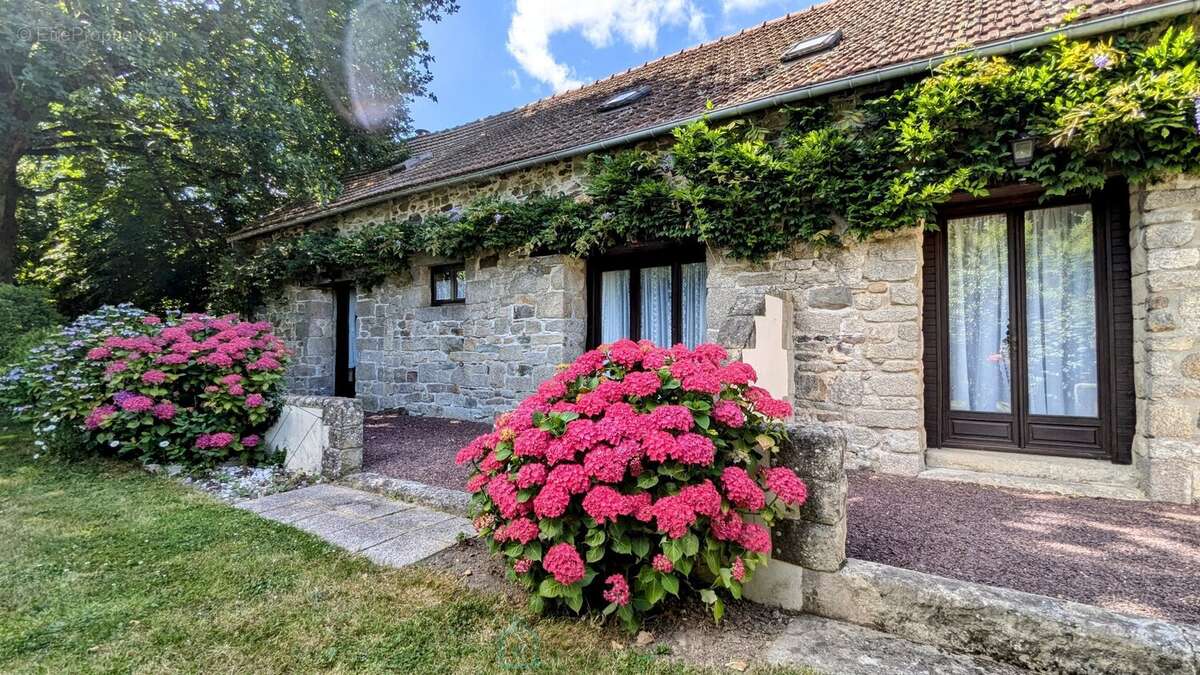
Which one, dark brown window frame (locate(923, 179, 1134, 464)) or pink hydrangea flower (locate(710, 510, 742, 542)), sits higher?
dark brown window frame (locate(923, 179, 1134, 464))

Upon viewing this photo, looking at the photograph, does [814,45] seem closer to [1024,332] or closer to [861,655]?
[1024,332]

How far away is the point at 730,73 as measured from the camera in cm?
604

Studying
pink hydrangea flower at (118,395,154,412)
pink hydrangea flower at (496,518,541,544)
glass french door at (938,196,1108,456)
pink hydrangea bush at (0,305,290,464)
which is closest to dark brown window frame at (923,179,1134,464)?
glass french door at (938,196,1108,456)

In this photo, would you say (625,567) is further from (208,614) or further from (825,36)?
(825,36)

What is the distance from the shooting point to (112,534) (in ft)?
9.52

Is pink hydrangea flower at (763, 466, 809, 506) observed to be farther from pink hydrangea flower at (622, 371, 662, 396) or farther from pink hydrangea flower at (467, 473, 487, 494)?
pink hydrangea flower at (467, 473, 487, 494)

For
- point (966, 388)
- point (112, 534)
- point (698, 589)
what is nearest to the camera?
point (698, 589)

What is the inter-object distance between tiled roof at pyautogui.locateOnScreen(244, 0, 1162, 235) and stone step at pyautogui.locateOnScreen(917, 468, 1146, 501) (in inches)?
128

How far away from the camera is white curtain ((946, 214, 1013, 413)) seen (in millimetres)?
4121

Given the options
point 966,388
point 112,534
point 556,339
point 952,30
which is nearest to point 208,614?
point 112,534

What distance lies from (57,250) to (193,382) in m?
10.9

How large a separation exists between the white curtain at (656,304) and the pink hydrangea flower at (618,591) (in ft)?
13.0

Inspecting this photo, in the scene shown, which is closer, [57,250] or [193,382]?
[193,382]

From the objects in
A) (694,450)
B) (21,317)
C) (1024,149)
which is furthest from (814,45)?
(21,317)
